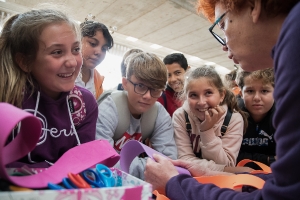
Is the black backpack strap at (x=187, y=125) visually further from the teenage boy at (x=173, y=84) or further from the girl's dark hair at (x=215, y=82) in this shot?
the teenage boy at (x=173, y=84)

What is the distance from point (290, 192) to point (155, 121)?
995 mm

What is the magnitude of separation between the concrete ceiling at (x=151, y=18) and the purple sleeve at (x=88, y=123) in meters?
2.08

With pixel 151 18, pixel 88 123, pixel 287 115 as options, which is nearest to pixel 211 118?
pixel 88 123

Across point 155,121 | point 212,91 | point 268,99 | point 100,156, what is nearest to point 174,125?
point 155,121

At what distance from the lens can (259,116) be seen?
1524mm

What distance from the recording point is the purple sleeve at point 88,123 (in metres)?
0.90

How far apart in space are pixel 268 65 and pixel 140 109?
73 centimetres

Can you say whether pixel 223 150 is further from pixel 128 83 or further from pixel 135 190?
pixel 135 190

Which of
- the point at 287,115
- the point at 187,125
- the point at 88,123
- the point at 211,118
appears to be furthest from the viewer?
the point at 187,125

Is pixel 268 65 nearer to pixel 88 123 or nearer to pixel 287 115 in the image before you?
pixel 287 115

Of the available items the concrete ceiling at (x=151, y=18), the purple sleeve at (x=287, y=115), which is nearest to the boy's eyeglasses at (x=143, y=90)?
the purple sleeve at (x=287, y=115)

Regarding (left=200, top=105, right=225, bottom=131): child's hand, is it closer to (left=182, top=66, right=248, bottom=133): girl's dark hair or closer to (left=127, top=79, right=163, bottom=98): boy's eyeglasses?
(left=182, top=66, right=248, bottom=133): girl's dark hair

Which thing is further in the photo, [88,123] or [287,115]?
[88,123]

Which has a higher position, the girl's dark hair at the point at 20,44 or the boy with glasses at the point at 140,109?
the girl's dark hair at the point at 20,44
